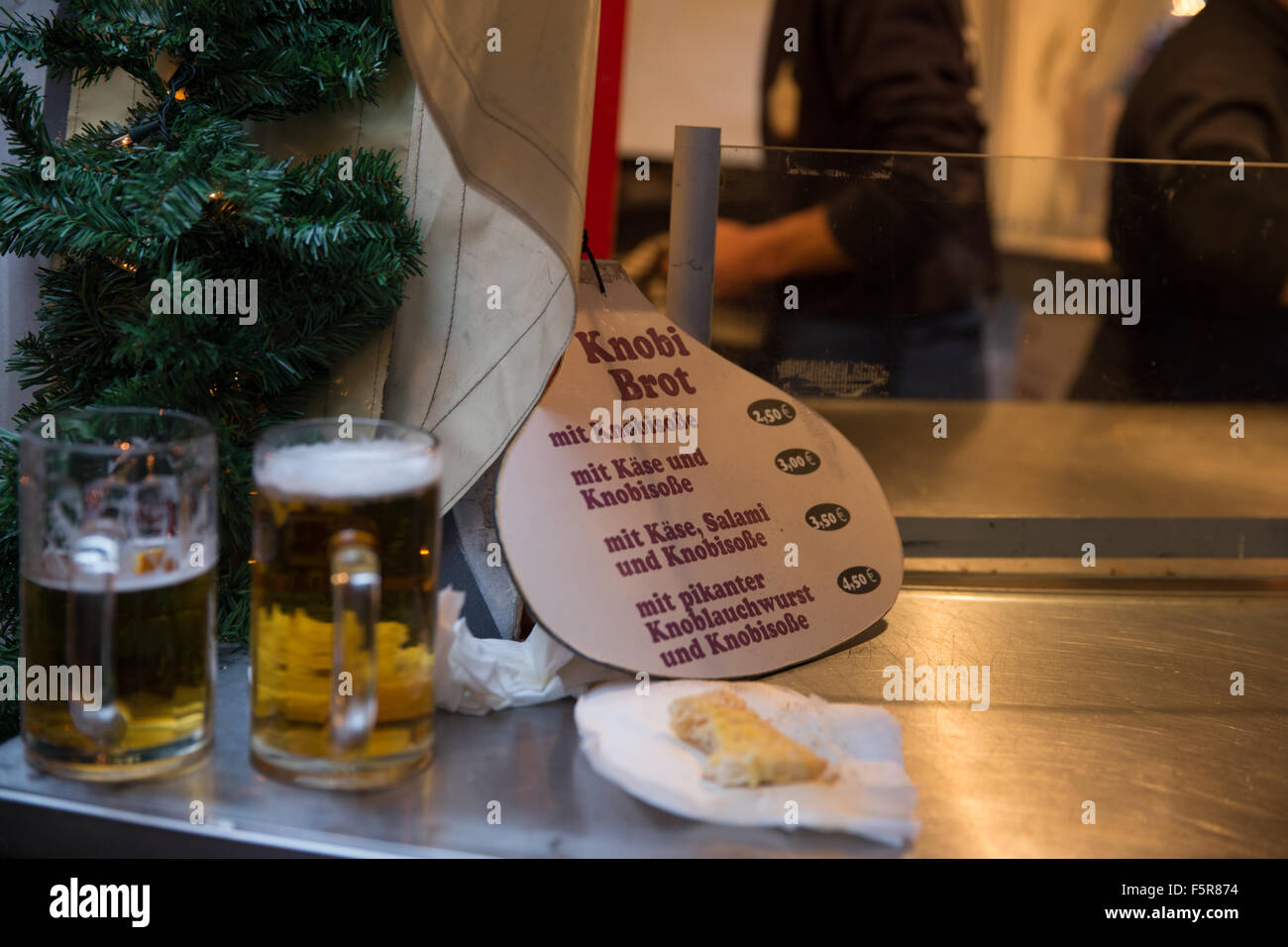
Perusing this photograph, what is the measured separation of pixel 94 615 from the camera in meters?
0.66

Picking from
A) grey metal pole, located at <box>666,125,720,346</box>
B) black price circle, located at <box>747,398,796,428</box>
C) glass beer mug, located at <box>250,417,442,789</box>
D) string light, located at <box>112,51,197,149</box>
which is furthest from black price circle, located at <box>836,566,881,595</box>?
string light, located at <box>112,51,197,149</box>

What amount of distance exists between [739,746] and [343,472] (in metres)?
0.29

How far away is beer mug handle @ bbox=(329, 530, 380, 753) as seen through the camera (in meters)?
0.63

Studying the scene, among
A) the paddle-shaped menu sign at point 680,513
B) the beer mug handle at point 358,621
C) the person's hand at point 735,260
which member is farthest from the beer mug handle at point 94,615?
the person's hand at point 735,260

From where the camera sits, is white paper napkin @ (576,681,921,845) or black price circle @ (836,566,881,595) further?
black price circle @ (836,566,881,595)

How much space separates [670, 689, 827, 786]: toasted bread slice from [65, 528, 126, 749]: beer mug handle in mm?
344

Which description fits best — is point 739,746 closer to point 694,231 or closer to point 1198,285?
point 694,231

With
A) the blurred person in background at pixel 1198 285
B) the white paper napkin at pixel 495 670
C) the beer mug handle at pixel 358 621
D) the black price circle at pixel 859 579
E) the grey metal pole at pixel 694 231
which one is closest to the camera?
the beer mug handle at pixel 358 621

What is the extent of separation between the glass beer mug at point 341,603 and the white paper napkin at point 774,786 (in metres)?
Result: 0.13

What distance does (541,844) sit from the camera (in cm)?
66

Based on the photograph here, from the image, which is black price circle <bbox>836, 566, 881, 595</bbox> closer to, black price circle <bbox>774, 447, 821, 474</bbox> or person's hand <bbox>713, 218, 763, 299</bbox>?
black price circle <bbox>774, 447, 821, 474</bbox>

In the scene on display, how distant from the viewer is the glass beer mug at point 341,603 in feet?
2.10

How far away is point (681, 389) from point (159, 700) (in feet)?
1.61

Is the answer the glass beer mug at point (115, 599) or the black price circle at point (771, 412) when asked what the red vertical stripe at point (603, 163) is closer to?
the black price circle at point (771, 412)
